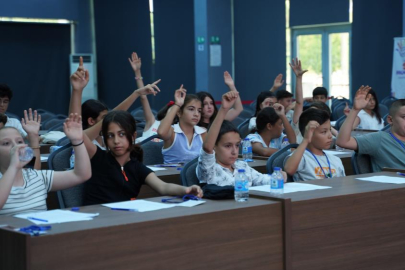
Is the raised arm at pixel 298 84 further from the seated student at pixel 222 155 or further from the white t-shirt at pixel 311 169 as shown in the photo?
the seated student at pixel 222 155

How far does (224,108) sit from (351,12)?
10586 mm

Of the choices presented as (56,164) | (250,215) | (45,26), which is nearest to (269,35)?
(45,26)

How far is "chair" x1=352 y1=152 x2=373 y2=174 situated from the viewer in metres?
4.73

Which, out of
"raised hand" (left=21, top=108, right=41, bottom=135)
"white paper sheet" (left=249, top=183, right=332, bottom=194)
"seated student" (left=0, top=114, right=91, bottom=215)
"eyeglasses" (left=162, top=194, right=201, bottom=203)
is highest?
"raised hand" (left=21, top=108, right=41, bottom=135)

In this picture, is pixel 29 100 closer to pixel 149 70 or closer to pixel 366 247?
A: pixel 149 70

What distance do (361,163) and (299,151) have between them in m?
0.77

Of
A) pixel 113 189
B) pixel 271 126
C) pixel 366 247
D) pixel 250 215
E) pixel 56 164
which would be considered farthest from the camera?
pixel 271 126

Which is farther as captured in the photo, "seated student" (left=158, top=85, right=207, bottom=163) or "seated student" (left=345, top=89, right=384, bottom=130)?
"seated student" (left=345, top=89, right=384, bottom=130)

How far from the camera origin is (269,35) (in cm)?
1564

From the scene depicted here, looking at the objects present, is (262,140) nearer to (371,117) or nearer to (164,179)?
(164,179)

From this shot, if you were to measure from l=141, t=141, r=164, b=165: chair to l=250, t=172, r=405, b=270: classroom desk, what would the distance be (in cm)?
206

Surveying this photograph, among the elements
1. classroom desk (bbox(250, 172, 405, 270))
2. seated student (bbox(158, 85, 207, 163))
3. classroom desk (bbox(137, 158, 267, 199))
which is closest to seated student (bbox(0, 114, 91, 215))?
classroom desk (bbox(250, 172, 405, 270))

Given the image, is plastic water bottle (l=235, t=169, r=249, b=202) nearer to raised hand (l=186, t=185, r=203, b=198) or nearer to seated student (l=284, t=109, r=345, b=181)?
raised hand (l=186, t=185, r=203, b=198)

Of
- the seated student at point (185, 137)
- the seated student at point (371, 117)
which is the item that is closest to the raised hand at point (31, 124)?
the seated student at point (185, 137)
